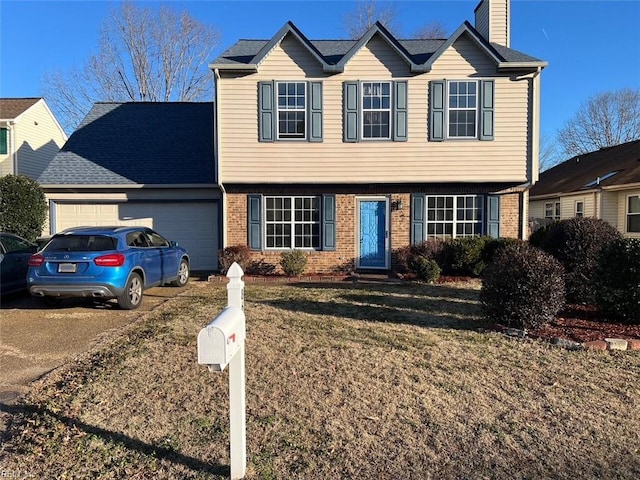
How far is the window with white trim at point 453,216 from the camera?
44.0 feet

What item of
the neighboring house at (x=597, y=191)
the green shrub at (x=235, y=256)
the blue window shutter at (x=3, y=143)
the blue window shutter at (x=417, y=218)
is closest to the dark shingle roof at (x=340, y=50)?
the blue window shutter at (x=417, y=218)

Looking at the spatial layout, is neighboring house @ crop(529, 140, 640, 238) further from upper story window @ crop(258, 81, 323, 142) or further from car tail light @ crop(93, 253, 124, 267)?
car tail light @ crop(93, 253, 124, 267)

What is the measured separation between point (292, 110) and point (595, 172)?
18962 millimetres

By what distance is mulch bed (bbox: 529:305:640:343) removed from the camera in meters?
6.32

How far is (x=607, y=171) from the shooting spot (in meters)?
22.6

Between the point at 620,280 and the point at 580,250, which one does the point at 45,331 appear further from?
the point at 580,250

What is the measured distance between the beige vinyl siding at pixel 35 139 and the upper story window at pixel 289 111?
49.2ft

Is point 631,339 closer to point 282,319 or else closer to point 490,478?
point 490,478

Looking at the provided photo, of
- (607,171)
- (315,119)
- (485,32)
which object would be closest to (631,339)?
(315,119)

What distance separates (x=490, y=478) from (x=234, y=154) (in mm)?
11090

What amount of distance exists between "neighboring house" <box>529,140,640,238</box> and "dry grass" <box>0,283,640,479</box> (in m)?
17.5

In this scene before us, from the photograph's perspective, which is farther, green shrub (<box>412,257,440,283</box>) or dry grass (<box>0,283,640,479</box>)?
green shrub (<box>412,257,440,283</box>)

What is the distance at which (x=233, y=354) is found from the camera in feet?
9.35

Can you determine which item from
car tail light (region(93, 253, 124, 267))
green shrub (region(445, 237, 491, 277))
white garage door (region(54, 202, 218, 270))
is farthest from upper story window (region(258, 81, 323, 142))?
car tail light (region(93, 253, 124, 267))
